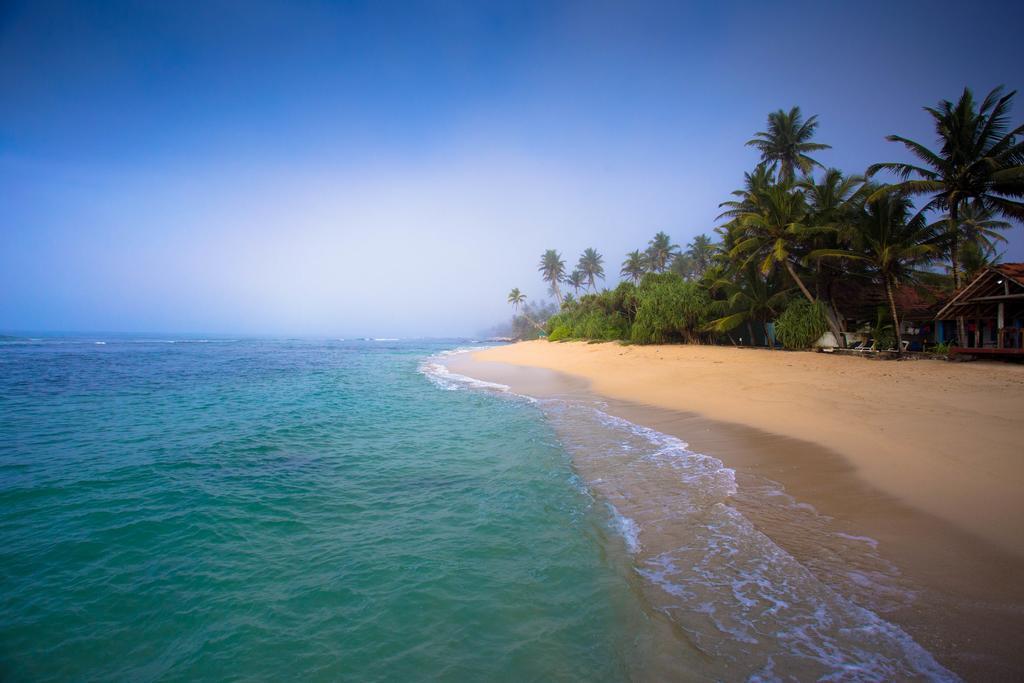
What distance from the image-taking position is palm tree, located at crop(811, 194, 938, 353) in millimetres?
18328

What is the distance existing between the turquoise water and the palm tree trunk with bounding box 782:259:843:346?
20.0m

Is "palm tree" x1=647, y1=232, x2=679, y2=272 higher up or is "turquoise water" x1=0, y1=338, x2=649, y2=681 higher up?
"palm tree" x1=647, y1=232, x2=679, y2=272

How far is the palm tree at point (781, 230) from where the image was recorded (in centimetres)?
2208

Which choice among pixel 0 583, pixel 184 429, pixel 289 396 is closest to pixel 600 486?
pixel 0 583

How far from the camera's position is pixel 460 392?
1691 cm

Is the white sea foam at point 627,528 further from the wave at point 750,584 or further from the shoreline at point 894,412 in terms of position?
the shoreline at point 894,412

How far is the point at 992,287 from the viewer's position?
16.6m

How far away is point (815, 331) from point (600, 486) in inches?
831

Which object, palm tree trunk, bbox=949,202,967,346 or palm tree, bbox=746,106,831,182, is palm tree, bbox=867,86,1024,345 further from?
palm tree, bbox=746,106,831,182


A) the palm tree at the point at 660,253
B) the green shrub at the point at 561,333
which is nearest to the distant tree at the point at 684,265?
the palm tree at the point at 660,253

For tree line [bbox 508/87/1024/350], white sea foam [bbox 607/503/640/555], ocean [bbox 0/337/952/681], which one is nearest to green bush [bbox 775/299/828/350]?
tree line [bbox 508/87/1024/350]

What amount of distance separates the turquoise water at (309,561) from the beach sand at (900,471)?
170 centimetres

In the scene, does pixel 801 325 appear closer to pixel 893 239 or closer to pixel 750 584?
pixel 893 239

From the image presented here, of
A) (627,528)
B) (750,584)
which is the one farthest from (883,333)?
(750,584)
